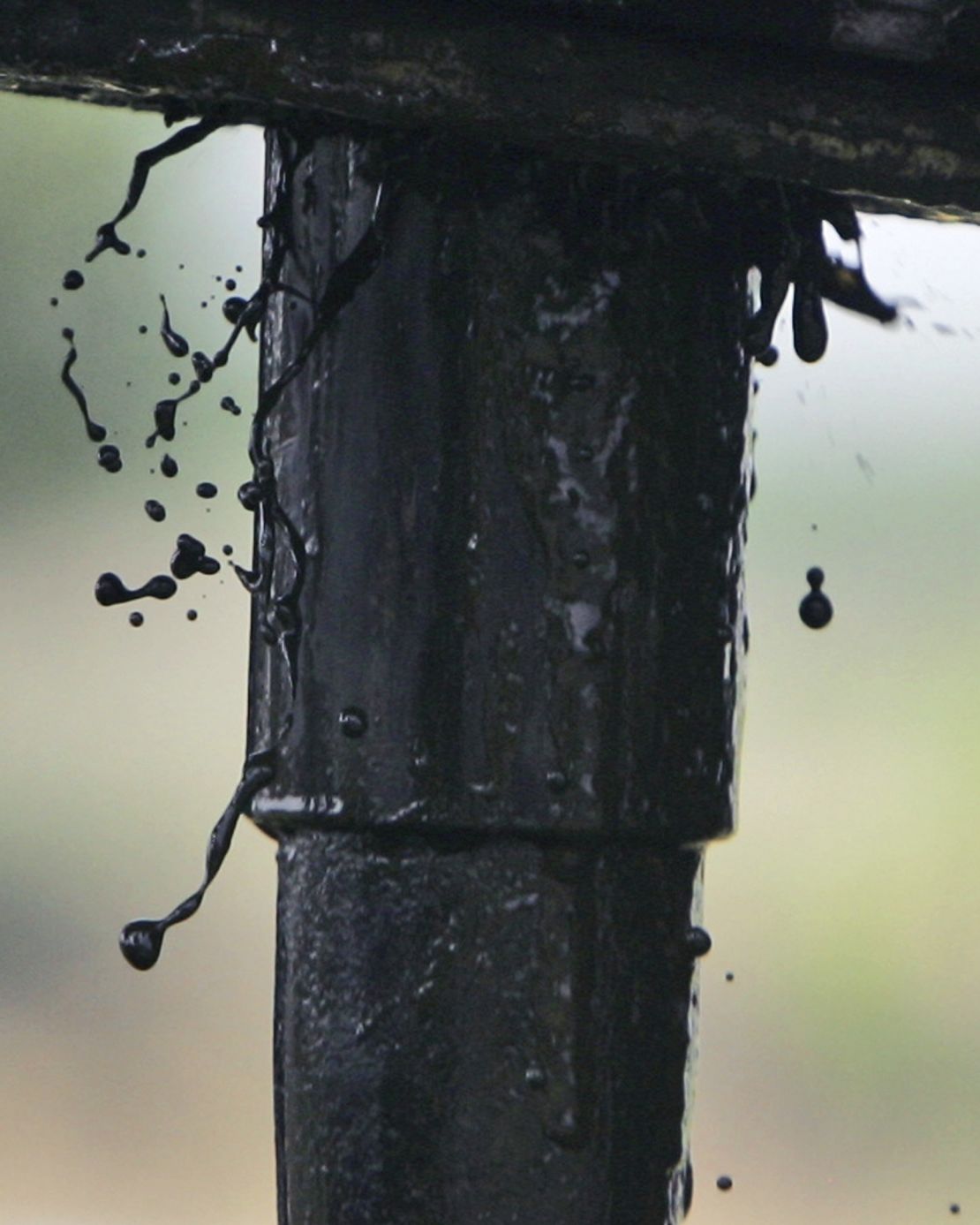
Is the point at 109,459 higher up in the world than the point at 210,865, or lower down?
higher up

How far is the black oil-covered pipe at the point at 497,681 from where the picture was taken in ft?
2.47

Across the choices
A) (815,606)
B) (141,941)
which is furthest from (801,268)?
(141,941)

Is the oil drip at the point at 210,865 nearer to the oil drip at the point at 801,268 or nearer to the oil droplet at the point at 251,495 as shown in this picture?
the oil droplet at the point at 251,495

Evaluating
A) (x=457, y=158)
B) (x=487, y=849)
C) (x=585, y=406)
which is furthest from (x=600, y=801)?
(x=457, y=158)

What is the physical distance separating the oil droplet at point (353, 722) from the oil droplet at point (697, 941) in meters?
0.16

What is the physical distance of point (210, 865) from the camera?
2.71 feet

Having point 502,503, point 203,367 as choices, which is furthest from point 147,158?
point 502,503

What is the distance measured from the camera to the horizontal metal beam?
685 mm

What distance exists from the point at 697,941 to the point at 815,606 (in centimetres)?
17

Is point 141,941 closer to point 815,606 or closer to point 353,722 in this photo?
point 353,722

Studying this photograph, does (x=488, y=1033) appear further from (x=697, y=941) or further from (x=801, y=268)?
(x=801, y=268)

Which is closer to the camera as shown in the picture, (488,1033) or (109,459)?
(488,1033)

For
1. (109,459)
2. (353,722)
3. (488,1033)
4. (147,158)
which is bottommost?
(488,1033)

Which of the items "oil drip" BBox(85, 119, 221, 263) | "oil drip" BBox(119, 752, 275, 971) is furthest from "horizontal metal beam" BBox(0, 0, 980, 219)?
"oil drip" BBox(119, 752, 275, 971)
